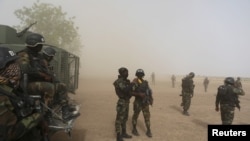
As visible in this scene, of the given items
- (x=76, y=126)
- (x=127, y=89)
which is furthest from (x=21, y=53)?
(x=76, y=126)

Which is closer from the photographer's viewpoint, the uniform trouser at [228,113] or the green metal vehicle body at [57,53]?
the green metal vehicle body at [57,53]

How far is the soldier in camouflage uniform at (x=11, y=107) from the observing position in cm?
255

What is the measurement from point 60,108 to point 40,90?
1.38 meters

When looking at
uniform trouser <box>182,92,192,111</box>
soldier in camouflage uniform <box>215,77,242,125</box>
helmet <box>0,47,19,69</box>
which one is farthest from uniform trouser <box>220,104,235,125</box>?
helmet <box>0,47,19,69</box>

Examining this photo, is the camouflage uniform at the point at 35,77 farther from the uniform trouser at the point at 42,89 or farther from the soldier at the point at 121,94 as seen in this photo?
the soldier at the point at 121,94

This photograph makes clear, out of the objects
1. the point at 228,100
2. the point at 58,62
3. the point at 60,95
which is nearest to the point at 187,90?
the point at 228,100

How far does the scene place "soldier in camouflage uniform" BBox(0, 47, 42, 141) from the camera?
2.55 metres

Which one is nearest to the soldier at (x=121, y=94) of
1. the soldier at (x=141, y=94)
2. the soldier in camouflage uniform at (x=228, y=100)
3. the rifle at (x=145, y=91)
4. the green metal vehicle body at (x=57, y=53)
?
the soldier at (x=141, y=94)

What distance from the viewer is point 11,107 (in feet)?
8.61

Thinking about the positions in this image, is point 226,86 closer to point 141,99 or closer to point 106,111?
point 141,99

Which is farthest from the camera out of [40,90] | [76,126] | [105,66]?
[105,66]

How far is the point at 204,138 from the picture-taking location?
28.3 ft

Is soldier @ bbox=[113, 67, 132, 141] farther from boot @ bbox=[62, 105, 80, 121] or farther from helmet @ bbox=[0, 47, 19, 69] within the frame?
helmet @ bbox=[0, 47, 19, 69]

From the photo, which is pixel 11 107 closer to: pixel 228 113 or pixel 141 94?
pixel 141 94
